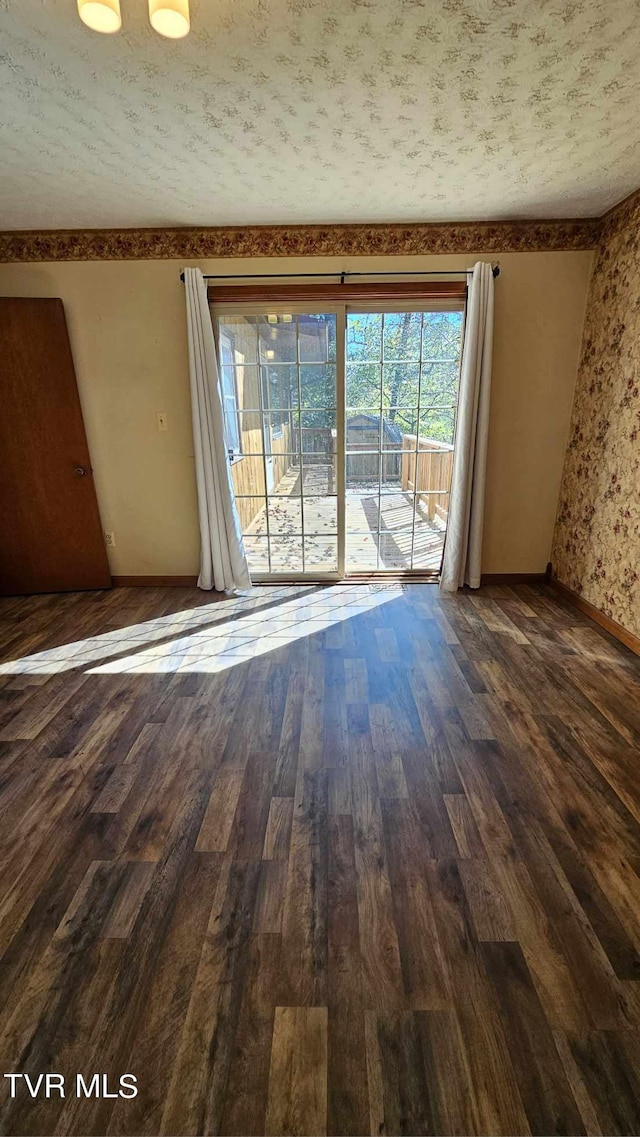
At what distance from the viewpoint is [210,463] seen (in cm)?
327

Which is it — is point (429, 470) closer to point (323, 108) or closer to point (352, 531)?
point (352, 531)

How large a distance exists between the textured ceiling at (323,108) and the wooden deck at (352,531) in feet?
5.82

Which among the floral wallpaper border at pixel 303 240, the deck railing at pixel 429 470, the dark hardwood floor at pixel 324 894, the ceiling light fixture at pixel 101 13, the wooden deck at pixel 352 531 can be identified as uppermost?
the floral wallpaper border at pixel 303 240

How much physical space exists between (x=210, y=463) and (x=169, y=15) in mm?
2266

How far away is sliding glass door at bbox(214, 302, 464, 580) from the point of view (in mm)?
3232

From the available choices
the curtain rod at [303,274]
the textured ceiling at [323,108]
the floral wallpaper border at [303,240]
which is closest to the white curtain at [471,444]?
the curtain rod at [303,274]

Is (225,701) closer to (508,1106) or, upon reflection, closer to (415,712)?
(415,712)

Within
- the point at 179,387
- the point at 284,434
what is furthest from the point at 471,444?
the point at 179,387

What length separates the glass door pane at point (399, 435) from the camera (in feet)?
10.7

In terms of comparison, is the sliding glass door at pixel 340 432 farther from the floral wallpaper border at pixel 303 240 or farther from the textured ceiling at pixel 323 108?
the textured ceiling at pixel 323 108

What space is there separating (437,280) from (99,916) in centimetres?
369

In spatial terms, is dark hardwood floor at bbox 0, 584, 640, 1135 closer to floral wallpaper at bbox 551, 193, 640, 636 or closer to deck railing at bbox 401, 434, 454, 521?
floral wallpaper at bbox 551, 193, 640, 636

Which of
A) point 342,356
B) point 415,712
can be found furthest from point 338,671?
point 342,356

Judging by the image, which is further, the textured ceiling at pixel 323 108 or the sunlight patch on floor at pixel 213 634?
the sunlight patch on floor at pixel 213 634
